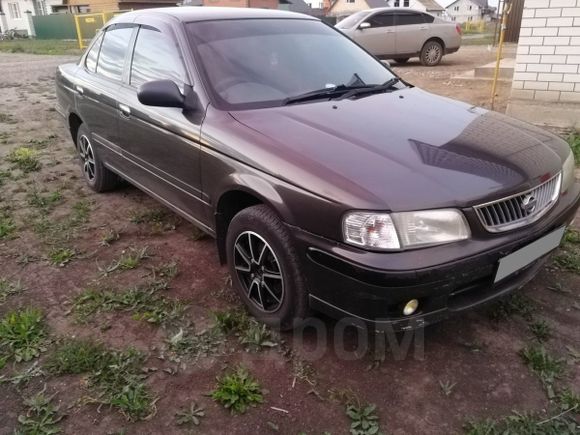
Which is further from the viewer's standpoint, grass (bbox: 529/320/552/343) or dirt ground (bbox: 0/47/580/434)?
grass (bbox: 529/320/552/343)

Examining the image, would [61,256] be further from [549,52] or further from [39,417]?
[549,52]

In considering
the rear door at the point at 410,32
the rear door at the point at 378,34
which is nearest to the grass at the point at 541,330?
the rear door at the point at 378,34

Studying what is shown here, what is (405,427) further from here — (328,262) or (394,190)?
(394,190)

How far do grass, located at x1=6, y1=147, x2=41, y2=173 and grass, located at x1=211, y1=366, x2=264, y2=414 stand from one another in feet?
14.4

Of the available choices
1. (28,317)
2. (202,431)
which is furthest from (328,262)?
A: (28,317)

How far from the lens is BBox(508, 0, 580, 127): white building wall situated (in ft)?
20.0

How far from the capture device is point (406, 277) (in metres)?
2.09

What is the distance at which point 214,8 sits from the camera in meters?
3.75

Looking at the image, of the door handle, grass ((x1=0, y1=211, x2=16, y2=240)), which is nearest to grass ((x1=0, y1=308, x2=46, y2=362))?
grass ((x1=0, y1=211, x2=16, y2=240))

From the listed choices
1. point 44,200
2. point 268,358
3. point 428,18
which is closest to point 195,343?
point 268,358

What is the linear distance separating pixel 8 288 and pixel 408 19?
12.7 m

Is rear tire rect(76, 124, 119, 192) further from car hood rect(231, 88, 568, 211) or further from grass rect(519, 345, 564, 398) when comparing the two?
grass rect(519, 345, 564, 398)

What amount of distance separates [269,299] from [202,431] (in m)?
0.81

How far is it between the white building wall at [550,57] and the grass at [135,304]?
5570 millimetres
